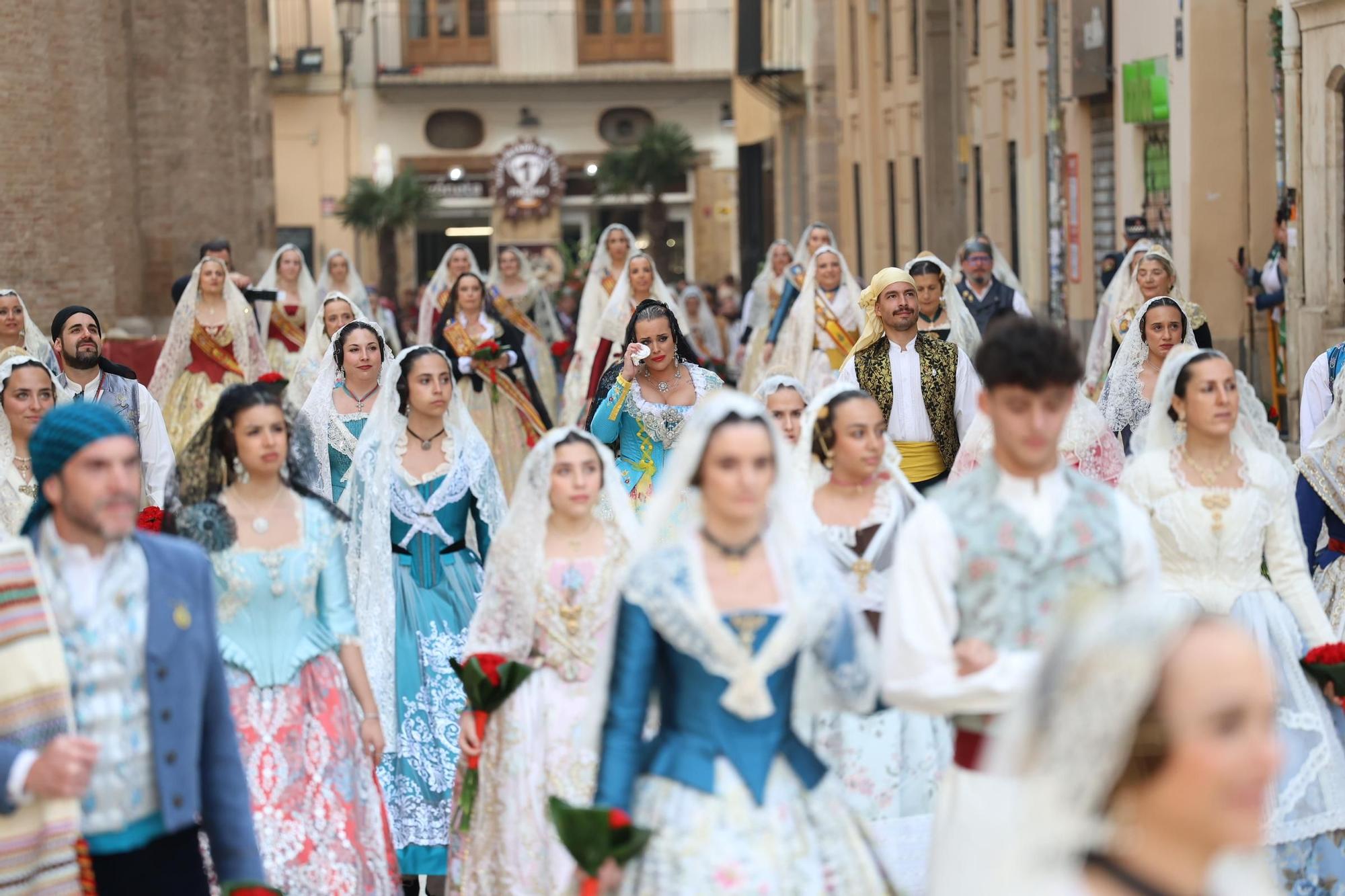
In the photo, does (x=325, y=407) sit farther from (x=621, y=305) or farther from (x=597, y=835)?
(x=597, y=835)

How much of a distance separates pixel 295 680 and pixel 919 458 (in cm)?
424

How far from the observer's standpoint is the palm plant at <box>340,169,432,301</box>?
47.1 metres

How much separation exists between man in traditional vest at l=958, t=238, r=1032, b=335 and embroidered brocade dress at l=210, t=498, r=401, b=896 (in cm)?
919

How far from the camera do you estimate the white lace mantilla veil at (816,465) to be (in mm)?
7246

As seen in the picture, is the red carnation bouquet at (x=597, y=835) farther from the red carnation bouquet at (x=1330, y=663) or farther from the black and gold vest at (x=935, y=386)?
the black and gold vest at (x=935, y=386)

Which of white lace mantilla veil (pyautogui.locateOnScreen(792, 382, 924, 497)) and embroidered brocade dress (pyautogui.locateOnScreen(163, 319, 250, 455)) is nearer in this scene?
white lace mantilla veil (pyautogui.locateOnScreen(792, 382, 924, 497))

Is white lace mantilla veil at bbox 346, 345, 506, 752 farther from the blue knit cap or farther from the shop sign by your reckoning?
the shop sign

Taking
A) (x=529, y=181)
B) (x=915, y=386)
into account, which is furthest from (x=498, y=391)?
(x=529, y=181)

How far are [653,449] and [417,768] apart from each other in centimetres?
282

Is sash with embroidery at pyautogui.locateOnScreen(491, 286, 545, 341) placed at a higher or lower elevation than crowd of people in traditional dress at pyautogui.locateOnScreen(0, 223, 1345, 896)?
higher

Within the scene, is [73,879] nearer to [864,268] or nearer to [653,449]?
[653,449]

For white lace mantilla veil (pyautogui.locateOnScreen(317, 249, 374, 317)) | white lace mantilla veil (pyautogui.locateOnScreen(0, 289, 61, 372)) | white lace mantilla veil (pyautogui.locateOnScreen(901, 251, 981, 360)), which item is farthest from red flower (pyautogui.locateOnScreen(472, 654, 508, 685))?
white lace mantilla veil (pyautogui.locateOnScreen(317, 249, 374, 317))

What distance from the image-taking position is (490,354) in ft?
49.1

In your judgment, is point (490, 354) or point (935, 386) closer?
point (935, 386)
